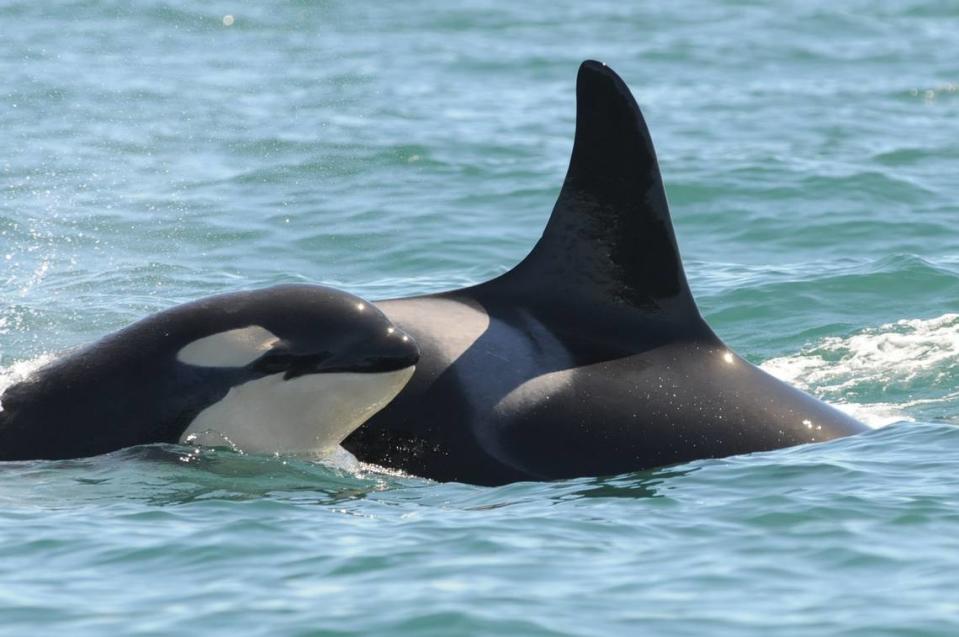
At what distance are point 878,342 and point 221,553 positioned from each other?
801cm

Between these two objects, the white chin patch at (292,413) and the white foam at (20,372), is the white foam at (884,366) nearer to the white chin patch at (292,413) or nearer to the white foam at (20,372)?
the white chin patch at (292,413)

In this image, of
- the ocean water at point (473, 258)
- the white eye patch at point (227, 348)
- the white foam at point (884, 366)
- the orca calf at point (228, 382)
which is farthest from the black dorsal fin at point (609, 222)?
the white foam at point (884, 366)

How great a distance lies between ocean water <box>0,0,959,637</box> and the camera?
8617 millimetres

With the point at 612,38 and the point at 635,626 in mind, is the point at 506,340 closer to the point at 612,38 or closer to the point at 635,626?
the point at 635,626

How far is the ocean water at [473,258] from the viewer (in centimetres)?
862

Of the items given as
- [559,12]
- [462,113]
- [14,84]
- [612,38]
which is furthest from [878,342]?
[559,12]

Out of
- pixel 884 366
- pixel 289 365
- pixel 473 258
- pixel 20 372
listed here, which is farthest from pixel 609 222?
pixel 473 258

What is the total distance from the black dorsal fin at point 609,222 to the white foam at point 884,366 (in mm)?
2469

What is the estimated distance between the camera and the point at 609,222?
11000 millimetres

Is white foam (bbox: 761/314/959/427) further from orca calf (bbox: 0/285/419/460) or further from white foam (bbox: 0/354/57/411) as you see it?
white foam (bbox: 0/354/57/411)

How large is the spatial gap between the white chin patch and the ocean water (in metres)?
0.14

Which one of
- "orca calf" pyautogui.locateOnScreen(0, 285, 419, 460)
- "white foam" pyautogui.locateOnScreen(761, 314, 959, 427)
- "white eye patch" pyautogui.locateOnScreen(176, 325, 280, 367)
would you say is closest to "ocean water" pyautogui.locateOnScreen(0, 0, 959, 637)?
"white foam" pyautogui.locateOnScreen(761, 314, 959, 427)

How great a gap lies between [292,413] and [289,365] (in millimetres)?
346

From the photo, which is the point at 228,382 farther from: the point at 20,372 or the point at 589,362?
the point at 589,362
